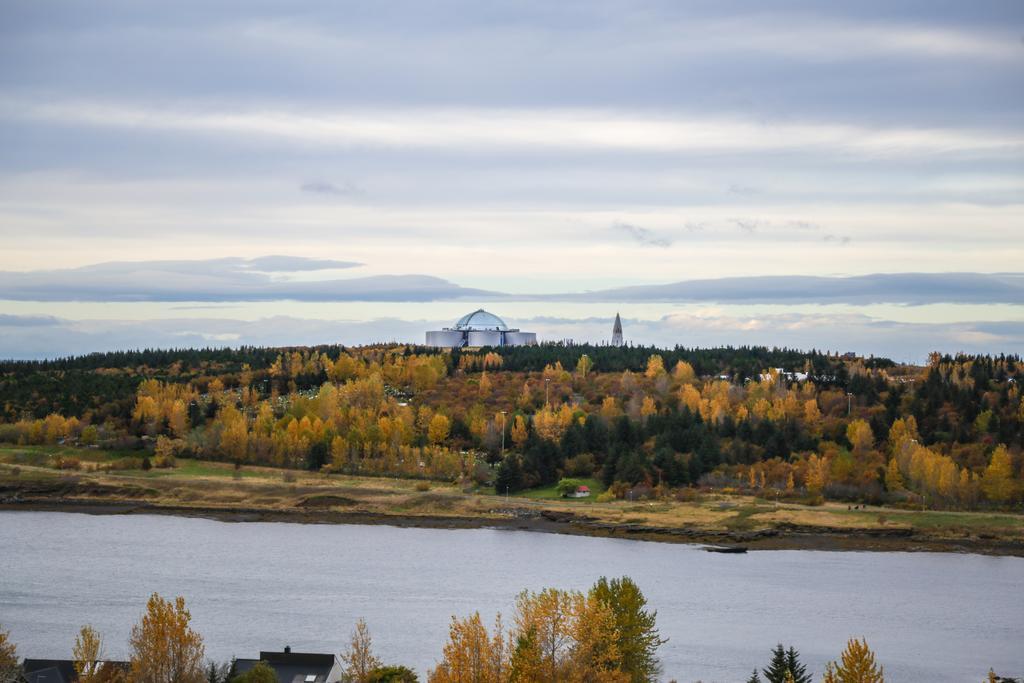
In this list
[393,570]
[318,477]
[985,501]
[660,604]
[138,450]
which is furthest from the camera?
[138,450]

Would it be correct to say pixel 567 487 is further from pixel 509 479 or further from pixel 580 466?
pixel 509 479

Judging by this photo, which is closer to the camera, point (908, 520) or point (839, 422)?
point (908, 520)

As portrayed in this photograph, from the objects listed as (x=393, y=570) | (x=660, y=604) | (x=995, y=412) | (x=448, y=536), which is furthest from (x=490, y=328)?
(x=660, y=604)

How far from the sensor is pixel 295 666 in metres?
42.9

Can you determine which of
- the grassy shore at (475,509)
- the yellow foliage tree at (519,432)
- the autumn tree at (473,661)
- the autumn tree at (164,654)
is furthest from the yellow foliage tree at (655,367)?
the autumn tree at (164,654)

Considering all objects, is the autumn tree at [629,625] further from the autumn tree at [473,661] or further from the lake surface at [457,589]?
the lake surface at [457,589]

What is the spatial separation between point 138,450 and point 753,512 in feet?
193

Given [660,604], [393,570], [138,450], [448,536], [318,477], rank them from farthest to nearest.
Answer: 1. [138,450]
2. [318,477]
3. [448,536]
4. [393,570]
5. [660,604]

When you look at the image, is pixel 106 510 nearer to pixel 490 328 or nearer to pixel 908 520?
pixel 908 520

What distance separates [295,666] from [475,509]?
54.7m

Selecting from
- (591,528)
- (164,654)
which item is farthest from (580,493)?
(164,654)

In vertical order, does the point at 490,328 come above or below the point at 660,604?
above

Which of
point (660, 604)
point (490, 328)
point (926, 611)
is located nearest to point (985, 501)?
point (926, 611)

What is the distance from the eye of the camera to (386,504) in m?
99.6
